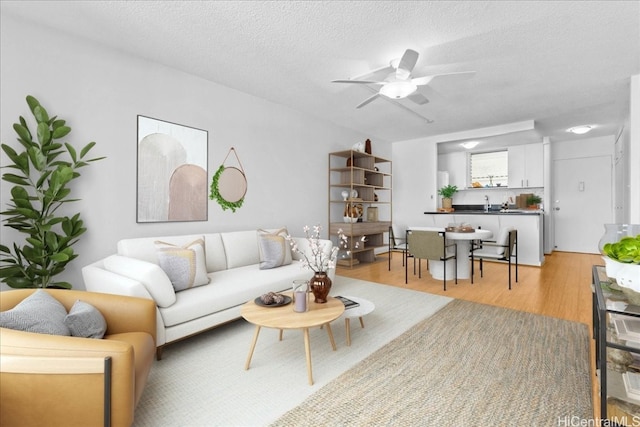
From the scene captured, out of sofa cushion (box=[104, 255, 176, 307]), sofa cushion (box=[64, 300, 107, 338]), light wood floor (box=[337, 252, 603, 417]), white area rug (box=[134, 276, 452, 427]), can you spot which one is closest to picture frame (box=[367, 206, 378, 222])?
light wood floor (box=[337, 252, 603, 417])

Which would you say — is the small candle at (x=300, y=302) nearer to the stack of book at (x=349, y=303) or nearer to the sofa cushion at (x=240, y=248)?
the stack of book at (x=349, y=303)

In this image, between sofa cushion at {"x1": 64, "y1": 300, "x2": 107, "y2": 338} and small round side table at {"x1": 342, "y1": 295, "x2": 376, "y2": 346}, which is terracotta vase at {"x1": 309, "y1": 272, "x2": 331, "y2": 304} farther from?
sofa cushion at {"x1": 64, "y1": 300, "x2": 107, "y2": 338}

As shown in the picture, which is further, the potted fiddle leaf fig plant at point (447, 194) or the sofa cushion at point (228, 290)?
the potted fiddle leaf fig plant at point (447, 194)

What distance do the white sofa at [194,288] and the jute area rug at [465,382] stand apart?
1.15 m

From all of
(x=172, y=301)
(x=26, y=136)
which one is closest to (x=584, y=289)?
(x=172, y=301)

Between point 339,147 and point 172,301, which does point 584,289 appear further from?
point 172,301

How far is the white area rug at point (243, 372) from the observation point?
1648mm

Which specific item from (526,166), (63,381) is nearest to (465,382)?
(63,381)

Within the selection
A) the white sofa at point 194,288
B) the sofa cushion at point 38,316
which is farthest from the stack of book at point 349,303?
the sofa cushion at point 38,316

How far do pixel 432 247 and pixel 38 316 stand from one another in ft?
12.9

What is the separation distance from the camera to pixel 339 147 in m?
5.90

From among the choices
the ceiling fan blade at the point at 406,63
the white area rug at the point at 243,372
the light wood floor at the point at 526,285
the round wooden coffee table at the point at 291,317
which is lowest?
the white area rug at the point at 243,372

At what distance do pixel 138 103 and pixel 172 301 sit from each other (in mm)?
2153

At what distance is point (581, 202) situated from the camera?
6.86 m
